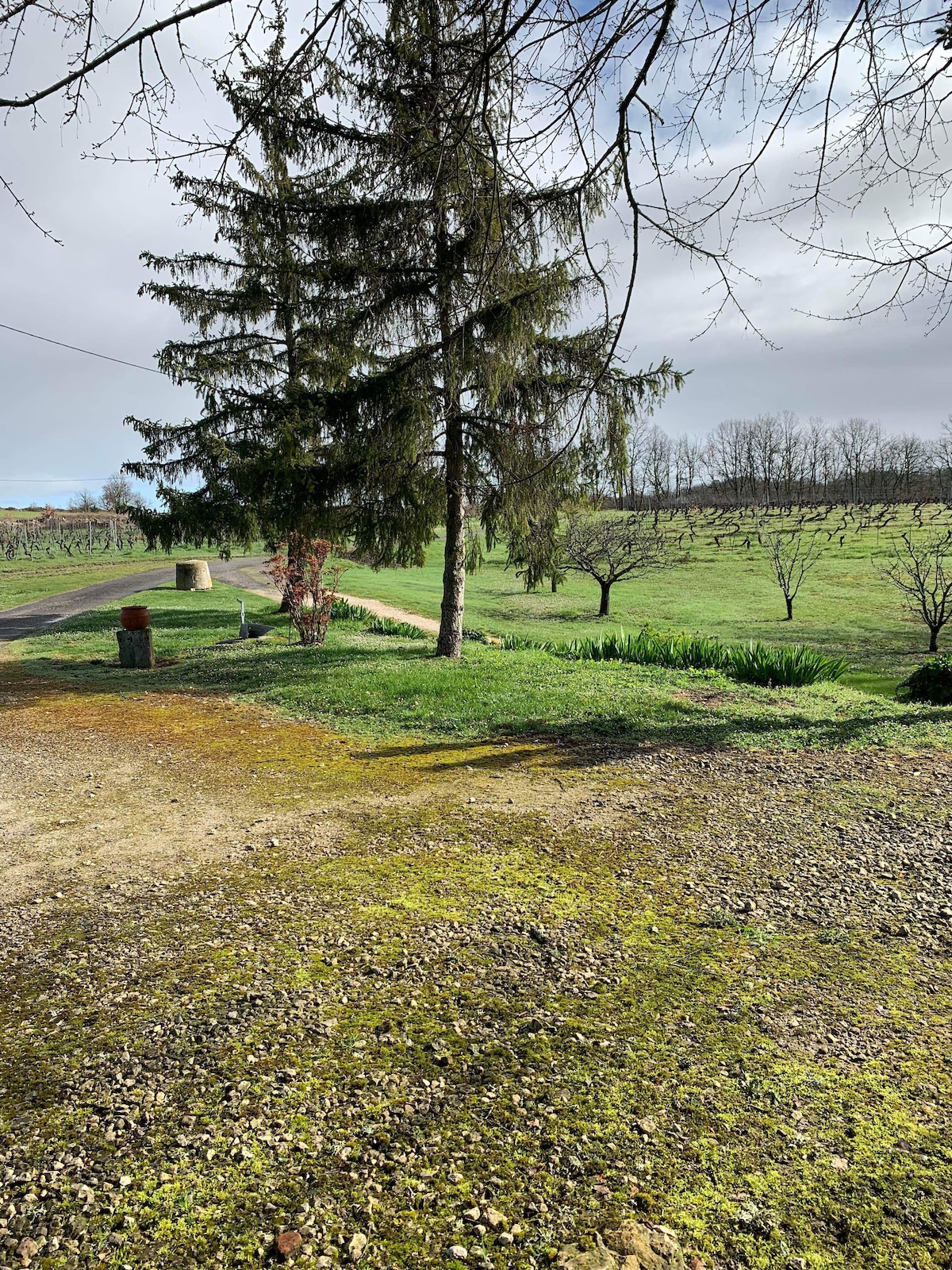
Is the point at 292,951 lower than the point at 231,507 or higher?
lower

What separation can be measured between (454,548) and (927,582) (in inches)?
1024

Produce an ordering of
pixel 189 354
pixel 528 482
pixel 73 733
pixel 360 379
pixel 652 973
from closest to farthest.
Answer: pixel 652 973
pixel 73 733
pixel 528 482
pixel 360 379
pixel 189 354

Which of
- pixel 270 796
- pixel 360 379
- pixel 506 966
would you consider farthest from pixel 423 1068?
pixel 360 379

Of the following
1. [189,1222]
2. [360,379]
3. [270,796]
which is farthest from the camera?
[360,379]

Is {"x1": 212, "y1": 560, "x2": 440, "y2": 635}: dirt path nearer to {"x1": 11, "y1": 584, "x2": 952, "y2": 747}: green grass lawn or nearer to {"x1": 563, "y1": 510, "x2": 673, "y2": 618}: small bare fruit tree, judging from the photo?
{"x1": 11, "y1": 584, "x2": 952, "y2": 747}: green grass lawn

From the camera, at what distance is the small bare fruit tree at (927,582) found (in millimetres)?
19875

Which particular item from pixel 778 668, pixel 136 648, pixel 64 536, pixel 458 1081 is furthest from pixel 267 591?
pixel 64 536

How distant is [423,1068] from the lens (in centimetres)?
275

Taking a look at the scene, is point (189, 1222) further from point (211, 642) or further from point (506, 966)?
point (211, 642)

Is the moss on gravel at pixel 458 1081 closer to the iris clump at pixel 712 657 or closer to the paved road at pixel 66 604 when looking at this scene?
the iris clump at pixel 712 657

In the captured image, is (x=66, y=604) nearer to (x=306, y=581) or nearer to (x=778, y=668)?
(x=306, y=581)

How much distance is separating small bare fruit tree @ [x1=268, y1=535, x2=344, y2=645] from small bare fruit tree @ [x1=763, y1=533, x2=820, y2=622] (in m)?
18.3

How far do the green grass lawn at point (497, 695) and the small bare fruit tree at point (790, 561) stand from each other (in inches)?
693

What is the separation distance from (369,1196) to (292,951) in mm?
1523
